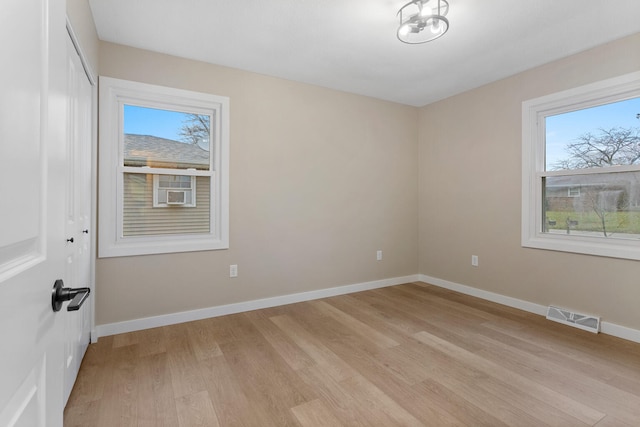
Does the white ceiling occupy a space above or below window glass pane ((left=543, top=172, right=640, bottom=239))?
above

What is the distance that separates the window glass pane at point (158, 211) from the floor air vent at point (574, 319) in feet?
11.6

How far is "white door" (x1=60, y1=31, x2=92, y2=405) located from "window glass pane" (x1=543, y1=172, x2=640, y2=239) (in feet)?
13.2

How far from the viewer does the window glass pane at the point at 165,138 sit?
285 cm

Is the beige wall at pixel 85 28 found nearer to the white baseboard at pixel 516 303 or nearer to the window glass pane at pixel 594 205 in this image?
the window glass pane at pixel 594 205

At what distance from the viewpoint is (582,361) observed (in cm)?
227

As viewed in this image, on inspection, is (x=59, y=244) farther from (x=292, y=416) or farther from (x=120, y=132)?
(x=120, y=132)

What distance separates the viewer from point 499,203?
3537 millimetres

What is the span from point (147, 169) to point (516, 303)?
13.2ft

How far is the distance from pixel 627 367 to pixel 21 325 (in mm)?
3284

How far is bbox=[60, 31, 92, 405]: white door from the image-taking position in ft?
5.87

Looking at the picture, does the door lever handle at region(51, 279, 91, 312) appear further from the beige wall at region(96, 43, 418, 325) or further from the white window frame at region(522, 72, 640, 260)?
the white window frame at region(522, 72, 640, 260)

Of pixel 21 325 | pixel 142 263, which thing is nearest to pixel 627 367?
pixel 21 325

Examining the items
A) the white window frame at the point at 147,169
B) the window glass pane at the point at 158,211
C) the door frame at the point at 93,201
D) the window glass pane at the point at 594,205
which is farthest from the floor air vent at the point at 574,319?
the door frame at the point at 93,201

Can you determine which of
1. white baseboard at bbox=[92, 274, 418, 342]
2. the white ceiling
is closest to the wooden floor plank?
white baseboard at bbox=[92, 274, 418, 342]
